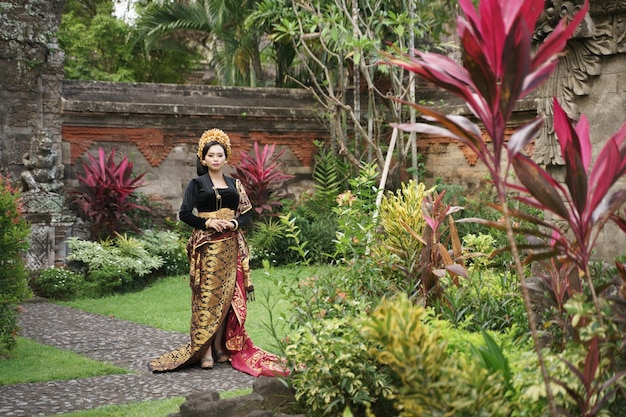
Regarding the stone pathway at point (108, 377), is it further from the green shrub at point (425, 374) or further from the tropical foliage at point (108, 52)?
the tropical foliage at point (108, 52)

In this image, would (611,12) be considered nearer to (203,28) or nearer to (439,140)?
(439,140)

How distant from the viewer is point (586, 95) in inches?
217

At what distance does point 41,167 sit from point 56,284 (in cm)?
186

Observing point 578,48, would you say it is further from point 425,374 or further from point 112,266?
point 112,266

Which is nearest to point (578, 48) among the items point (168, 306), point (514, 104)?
point (514, 104)

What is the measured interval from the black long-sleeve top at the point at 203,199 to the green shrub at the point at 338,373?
3103 millimetres

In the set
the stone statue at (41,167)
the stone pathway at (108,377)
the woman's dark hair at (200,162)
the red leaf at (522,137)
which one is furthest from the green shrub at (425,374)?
the stone statue at (41,167)

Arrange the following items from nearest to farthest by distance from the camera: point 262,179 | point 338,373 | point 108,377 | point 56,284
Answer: point 338,373
point 108,377
point 56,284
point 262,179

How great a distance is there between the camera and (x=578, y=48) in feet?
17.9

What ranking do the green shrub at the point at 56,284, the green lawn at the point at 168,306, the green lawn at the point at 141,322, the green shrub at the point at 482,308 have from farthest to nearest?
the green shrub at the point at 56,284 < the green lawn at the point at 168,306 < the green lawn at the point at 141,322 < the green shrub at the point at 482,308

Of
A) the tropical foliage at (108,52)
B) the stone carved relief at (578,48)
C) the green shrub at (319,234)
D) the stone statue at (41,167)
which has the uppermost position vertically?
the tropical foliage at (108,52)

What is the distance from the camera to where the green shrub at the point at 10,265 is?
7.17m

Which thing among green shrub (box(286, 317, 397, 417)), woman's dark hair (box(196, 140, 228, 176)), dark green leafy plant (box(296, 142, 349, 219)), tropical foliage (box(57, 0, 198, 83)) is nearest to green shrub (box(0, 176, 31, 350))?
woman's dark hair (box(196, 140, 228, 176))

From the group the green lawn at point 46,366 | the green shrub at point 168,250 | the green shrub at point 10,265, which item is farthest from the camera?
the green shrub at point 168,250
